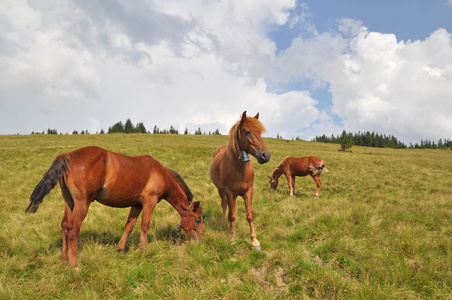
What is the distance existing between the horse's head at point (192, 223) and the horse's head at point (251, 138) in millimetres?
1834

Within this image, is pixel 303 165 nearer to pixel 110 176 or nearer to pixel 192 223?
pixel 192 223

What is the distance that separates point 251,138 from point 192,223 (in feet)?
8.32

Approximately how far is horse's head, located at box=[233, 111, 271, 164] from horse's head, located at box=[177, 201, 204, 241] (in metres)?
1.83

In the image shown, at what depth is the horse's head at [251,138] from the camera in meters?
4.82

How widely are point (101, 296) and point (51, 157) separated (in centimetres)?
2165

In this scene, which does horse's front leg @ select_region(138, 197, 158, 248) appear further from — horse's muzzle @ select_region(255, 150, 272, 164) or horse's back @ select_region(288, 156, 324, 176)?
horse's back @ select_region(288, 156, 324, 176)

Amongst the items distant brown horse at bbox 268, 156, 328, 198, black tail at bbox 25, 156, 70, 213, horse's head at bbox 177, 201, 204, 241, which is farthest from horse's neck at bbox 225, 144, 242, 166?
distant brown horse at bbox 268, 156, 328, 198

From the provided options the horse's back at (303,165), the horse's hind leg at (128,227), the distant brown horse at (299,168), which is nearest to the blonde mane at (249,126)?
the horse's hind leg at (128,227)

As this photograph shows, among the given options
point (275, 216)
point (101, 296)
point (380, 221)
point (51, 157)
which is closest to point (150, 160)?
point (101, 296)

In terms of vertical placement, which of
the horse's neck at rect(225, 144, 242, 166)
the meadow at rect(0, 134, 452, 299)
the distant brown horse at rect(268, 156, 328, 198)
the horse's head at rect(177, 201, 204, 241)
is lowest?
the meadow at rect(0, 134, 452, 299)

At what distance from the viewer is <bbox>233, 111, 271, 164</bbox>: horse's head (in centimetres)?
482

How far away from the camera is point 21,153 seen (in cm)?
2069

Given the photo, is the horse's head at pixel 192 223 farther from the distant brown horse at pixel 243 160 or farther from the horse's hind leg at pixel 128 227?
the horse's hind leg at pixel 128 227

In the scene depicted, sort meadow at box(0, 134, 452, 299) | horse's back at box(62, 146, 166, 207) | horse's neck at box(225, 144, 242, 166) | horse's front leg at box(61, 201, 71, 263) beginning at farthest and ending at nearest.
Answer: horse's neck at box(225, 144, 242, 166)
horse's front leg at box(61, 201, 71, 263)
horse's back at box(62, 146, 166, 207)
meadow at box(0, 134, 452, 299)
